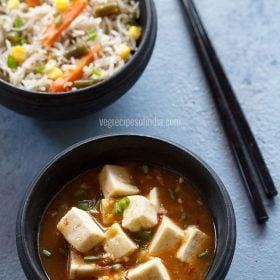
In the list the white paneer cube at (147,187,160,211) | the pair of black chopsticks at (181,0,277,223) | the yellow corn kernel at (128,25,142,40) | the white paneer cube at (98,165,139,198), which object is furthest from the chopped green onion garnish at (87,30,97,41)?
the white paneer cube at (147,187,160,211)

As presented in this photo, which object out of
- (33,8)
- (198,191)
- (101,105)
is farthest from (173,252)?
(33,8)

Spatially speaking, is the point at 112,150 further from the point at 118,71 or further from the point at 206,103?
the point at 206,103

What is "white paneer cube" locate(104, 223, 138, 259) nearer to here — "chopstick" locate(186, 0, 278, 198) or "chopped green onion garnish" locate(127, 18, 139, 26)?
"chopstick" locate(186, 0, 278, 198)

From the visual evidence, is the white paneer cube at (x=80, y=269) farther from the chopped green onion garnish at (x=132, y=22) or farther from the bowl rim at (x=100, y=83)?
the chopped green onion garnish at (x=132, y=22)

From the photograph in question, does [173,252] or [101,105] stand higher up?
[101,105]

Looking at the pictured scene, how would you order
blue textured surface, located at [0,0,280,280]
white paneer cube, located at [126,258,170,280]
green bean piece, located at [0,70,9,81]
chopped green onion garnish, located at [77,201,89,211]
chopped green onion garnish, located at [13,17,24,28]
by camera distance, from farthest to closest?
chopped green onion garnish, located at [13,17,24,28] < green bean piece, located at [0,70,9,81] < blue textured surface, located at [0,0,280,280] < chopped green onion garnish, located at [77,201,89,211] < white paneer cube, located at [126,258,170,280]

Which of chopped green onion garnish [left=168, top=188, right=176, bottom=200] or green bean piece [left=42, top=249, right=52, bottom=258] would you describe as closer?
green bean piece [left=42, top=249, right=52, bottom=258]
